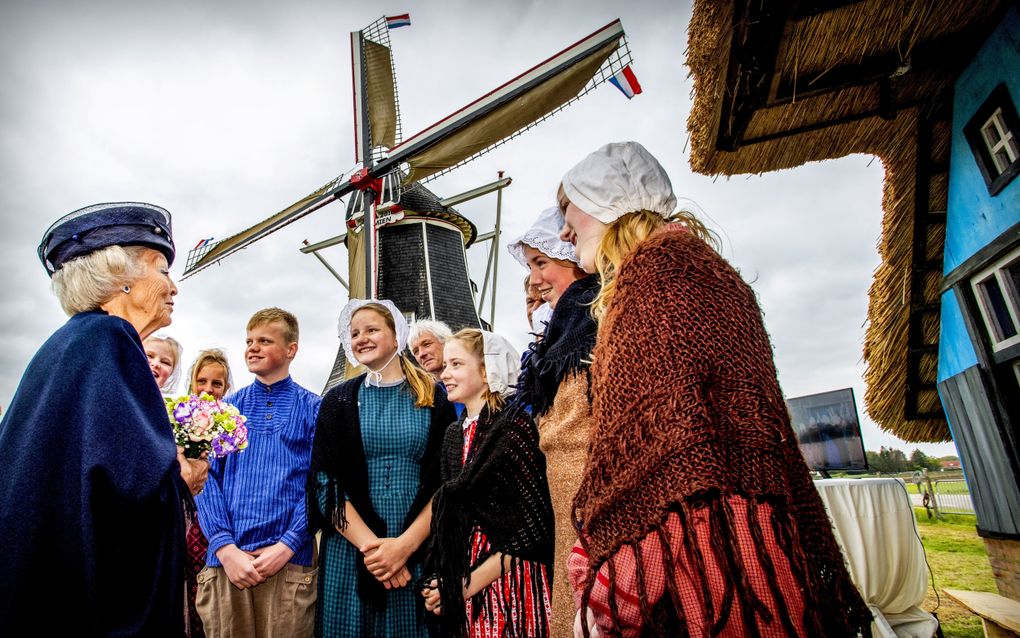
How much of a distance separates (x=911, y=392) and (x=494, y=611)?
5.26 m

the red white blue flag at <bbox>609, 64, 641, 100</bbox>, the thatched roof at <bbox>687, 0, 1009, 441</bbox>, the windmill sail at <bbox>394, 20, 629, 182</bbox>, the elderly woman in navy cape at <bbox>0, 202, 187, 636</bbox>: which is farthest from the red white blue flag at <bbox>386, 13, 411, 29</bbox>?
the elderly woman in navy cape at <bbox>0, 202, 187, 636</bbox>

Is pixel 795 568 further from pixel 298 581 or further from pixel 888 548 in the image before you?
pixel 888 548

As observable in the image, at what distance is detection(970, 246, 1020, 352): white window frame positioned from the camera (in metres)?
3.69

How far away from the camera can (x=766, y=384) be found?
944 millimetres

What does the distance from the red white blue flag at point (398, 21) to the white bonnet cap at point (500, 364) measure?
13.0m

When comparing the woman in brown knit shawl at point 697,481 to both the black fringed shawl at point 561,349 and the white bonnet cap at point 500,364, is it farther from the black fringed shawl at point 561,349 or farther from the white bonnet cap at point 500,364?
the white bonnet cap at point 500,364

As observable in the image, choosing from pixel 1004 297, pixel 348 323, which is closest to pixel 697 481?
pixel 348 323

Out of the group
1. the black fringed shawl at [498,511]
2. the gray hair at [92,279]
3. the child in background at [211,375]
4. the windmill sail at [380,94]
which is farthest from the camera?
the windmill sail at [380,94]

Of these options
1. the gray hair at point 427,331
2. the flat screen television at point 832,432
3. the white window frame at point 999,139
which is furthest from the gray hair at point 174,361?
the white window frame at point 999,139

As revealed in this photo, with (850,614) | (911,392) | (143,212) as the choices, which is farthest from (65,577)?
(911,392)

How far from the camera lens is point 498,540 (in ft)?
6.37

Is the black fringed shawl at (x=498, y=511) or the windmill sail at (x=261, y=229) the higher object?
the windmill sail at (x=261, y=229)

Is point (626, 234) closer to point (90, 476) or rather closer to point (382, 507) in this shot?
point (90, 476)

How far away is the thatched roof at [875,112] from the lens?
10.0 ft
